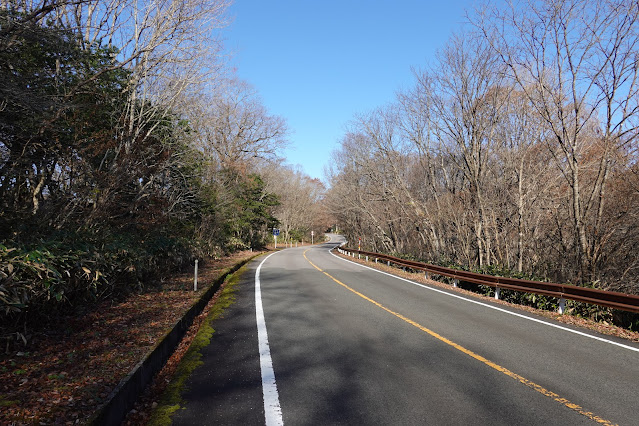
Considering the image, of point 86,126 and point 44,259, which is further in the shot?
point 86,126

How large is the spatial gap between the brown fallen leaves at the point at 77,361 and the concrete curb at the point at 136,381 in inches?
4.3

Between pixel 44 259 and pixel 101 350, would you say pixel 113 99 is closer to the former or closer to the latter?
pixel 44 259

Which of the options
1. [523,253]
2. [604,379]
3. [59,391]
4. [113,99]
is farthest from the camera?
[523,253]

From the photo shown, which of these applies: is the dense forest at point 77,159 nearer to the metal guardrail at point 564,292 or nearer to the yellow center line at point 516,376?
the yellow center line at point 516,376

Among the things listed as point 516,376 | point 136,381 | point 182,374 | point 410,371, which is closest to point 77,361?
point 136,381

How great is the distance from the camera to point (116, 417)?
3355 mm

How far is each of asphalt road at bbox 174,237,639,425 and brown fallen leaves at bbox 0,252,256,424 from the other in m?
0.83

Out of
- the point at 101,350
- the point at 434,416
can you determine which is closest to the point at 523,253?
the point at 434,416

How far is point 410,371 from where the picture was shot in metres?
4.51

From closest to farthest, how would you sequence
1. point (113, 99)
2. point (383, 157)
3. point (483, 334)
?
1. point (483, 334)
2. point (113, 99)
3. point (383, 157)

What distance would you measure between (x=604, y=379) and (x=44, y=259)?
23.1 ft

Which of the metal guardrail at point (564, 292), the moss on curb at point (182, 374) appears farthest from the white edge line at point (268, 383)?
the metal guardrail at point (564, 292)

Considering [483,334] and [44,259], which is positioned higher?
[44,259]

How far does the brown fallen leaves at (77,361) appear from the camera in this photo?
3244 millimetres
